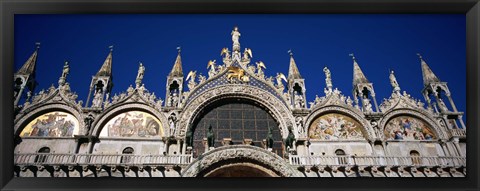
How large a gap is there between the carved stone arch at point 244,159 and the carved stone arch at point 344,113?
1666 mm

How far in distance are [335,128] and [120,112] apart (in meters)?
6.16

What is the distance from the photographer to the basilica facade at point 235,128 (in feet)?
30.6

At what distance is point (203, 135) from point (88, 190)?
464cm

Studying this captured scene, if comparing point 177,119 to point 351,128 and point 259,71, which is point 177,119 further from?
point 351,128

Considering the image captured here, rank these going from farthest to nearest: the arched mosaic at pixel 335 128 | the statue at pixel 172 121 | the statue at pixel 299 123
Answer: the arched mosaic at pixel 335 128
the statue at pixel 299 123
the statue at pixel 172 121

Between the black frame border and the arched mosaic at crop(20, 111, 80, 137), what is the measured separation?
2.93 metres

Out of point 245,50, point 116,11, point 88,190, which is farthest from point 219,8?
point 245,50

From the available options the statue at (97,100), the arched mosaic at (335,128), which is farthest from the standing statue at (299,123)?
the statue at (97,100)

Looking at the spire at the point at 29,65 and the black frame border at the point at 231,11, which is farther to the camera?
the spire at the point at 29,65

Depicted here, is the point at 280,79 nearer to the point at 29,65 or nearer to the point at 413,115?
the point at 413,115

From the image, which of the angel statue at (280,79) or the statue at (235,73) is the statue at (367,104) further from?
the statue at (235,73)

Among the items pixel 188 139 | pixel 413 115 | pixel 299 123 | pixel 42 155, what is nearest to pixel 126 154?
pixel 188 139

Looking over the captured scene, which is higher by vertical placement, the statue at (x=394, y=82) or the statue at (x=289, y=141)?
the statue at (x=394, y=82)

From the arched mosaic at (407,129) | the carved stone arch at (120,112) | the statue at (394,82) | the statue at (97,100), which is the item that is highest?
the statue at (394,82)
